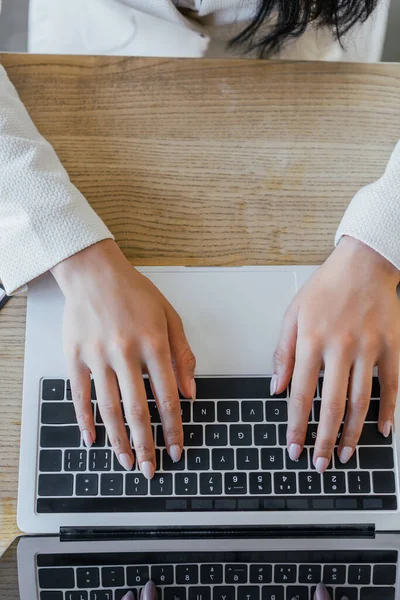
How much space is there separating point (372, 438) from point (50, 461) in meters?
0.28

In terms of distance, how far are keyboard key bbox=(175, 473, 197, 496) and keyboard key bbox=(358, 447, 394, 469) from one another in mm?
148

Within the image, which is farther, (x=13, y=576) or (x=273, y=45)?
(x=273, y=45)

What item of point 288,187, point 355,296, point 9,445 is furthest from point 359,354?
point 9,445

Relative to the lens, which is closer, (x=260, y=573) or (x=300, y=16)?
(x=260, y=573)

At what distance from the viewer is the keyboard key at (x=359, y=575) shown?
19.2 inches

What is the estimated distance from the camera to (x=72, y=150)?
0.62 m

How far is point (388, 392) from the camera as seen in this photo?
0.53 metres

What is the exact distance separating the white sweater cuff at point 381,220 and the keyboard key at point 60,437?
309mm

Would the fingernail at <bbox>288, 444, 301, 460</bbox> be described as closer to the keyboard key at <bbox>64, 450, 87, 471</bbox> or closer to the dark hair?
the keyboard key at <bbox>64, 450, 87, 471</bbox>

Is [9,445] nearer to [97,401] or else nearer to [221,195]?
[97,401]

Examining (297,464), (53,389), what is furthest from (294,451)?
(53,389)

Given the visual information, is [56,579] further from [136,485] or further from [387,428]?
[387,428]

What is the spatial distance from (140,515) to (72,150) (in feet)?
1.20

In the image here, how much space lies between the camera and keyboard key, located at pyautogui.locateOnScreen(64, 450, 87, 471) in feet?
1.71
